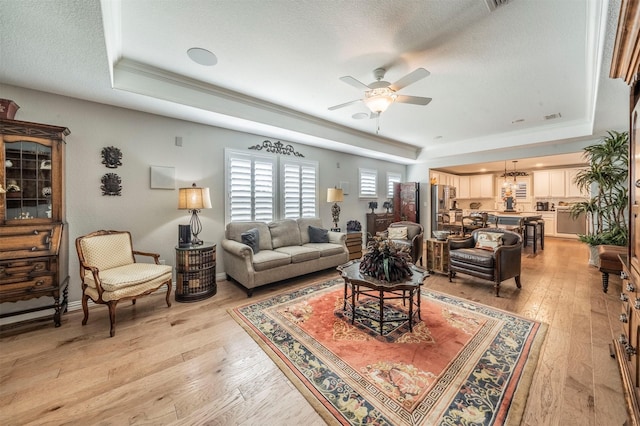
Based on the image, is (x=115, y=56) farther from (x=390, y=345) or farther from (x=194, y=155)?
(x=390, y=345)

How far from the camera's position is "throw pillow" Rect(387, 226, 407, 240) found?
4.91 meters

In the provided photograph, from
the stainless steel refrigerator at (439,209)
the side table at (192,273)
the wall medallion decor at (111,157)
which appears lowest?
the side table at (192,273)

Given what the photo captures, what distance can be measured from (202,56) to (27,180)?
2242 mm

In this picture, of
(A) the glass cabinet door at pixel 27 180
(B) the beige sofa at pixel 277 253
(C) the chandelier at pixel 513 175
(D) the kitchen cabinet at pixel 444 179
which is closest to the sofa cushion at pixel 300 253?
(B) the beige sofa at pixel 277 253

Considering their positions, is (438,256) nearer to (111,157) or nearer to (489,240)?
(489,240)

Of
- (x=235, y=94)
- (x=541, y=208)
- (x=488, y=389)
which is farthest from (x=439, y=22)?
(x=541, y=208)

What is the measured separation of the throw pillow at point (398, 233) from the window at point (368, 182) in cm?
174

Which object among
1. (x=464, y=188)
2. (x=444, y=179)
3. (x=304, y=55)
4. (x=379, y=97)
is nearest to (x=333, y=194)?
(x=379, y=97)

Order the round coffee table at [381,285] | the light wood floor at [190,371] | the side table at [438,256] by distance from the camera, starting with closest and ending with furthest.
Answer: the light wood floor at [190,371] < the round coffee table at [381,285] < the side table at [438,256]

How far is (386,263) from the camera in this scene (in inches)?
99.8

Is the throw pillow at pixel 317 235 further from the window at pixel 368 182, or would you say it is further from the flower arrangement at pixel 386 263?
the window at pixel 368 182

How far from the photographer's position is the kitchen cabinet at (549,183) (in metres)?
8.17

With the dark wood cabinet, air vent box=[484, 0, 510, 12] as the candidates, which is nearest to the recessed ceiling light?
air vent box=[484, 0, 510, 12]

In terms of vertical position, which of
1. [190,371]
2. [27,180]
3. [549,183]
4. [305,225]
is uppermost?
[549,183]
